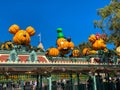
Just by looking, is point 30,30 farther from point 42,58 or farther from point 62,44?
point 42,58

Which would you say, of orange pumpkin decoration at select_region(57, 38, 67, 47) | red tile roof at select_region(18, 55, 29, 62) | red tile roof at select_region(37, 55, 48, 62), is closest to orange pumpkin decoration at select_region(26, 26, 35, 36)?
orange pumpkin decoration at select_region(57, 38, 67, 47)

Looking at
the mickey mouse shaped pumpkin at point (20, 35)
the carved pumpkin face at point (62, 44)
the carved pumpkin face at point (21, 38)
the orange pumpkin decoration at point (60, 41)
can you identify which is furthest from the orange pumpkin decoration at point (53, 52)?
the carved pumpkin face at point (21, 38)

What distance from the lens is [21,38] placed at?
23766mm

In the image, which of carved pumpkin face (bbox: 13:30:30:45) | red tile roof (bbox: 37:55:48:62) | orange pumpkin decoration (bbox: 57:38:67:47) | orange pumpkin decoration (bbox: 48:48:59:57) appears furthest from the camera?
orange pumpkin decoration (bbox: 57:38:67:47)

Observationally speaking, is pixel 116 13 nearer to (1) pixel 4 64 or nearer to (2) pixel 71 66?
(2) pixel 71 66

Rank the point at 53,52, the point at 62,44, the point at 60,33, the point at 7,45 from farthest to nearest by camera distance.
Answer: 1. the point at 60,33
2. the point at 62,44
3. the point at 53,52
4. the point at 7,45

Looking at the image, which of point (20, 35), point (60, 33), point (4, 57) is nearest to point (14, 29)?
point (20, 35)

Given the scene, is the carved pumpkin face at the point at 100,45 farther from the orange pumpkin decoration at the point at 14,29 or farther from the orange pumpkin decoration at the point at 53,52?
the orange pumpkin decoration at the point at 14,29

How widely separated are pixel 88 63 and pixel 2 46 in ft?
20.8

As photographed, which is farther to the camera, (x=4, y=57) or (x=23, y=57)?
(x=23, y=57)

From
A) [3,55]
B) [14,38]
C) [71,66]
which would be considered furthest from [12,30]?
[71,66]

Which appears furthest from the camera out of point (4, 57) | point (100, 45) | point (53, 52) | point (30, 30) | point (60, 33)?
point (60, 33)

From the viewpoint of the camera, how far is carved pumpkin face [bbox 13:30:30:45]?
2377cm

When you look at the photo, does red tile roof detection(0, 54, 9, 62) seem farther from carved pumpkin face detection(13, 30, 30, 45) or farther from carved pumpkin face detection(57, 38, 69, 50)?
carved pumpkin face detection(57, 38, 69, 50)
